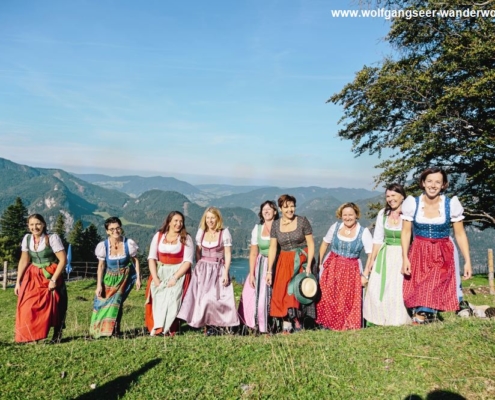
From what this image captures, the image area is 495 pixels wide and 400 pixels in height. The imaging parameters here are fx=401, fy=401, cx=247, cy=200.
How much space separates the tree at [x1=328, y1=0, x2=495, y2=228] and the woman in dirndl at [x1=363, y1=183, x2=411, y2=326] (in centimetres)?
989

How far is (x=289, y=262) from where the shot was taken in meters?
6.75

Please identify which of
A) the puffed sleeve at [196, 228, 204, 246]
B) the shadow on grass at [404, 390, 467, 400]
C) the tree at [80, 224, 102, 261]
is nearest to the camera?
the shadow on grass at [404, 390, 467, 400]

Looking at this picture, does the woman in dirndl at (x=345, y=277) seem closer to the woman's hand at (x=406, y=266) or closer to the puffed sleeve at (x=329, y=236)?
the puffed sleeve at (x=329, y=236)

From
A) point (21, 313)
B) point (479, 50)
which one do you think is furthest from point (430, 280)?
point (479, 50)

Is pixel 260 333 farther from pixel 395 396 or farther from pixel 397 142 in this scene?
pixel 397 142

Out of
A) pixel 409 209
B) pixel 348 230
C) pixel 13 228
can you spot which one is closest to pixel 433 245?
pixel 409 209

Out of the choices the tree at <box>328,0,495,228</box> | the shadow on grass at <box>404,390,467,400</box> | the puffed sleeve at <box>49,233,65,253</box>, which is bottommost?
the shadow on grass at <box>404,390,467,400</box>

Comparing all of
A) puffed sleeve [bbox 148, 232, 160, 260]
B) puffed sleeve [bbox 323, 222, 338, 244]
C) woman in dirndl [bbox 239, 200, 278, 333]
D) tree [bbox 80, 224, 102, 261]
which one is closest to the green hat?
woman in dirndl [bbox 239, 200, 278, 333]

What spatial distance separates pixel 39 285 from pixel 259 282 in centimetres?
361

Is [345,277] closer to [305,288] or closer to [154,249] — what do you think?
[305,288]

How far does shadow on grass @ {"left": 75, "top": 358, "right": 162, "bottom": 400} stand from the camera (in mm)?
3982

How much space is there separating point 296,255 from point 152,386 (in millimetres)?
3324

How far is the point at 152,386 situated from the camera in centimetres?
411

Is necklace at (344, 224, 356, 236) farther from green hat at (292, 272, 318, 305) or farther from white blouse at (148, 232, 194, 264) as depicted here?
white blouse at (148, 232, 194, 264)
